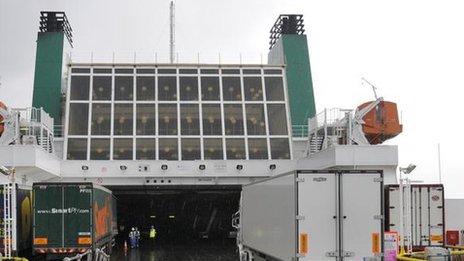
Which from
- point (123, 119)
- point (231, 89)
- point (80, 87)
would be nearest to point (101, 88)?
point (80, 87)

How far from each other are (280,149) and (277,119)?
3249 millimetres

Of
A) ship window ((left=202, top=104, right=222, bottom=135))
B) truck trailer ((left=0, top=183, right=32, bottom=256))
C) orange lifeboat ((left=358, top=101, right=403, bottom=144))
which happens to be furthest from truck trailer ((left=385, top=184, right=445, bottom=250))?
ship window ((left=202, top=104, right=222, bottom=135))

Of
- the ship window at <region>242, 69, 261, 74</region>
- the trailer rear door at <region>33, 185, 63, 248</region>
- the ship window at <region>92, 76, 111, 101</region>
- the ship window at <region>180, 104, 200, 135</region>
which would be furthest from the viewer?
the ship window at <region>242, 69, 261, 74</region>

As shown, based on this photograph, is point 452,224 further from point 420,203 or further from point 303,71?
point 303,71

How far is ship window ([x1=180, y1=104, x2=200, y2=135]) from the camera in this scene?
53.1 metres

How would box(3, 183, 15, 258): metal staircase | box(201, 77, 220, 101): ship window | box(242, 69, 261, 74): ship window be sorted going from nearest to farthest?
1. box(3, 183, 15, 258): metal staircase
2. box(201, 77, 220, 101): ship window
3. box(242, 69, 261, 74): ship window

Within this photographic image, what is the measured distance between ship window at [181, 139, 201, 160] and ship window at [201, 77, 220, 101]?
4.44m

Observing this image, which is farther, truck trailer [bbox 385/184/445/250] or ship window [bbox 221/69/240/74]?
ship window [bbox 221/69/240/74]

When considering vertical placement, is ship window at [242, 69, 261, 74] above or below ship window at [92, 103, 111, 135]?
above

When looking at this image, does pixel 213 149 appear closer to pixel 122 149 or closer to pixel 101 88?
pixel 122 149

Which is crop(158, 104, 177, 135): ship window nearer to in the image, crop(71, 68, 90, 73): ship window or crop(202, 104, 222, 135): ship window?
crop(202, 104, 222, 135): ship window

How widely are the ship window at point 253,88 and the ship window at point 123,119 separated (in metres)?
9.51

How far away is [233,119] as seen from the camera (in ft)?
178

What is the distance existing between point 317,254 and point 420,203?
10.9m
